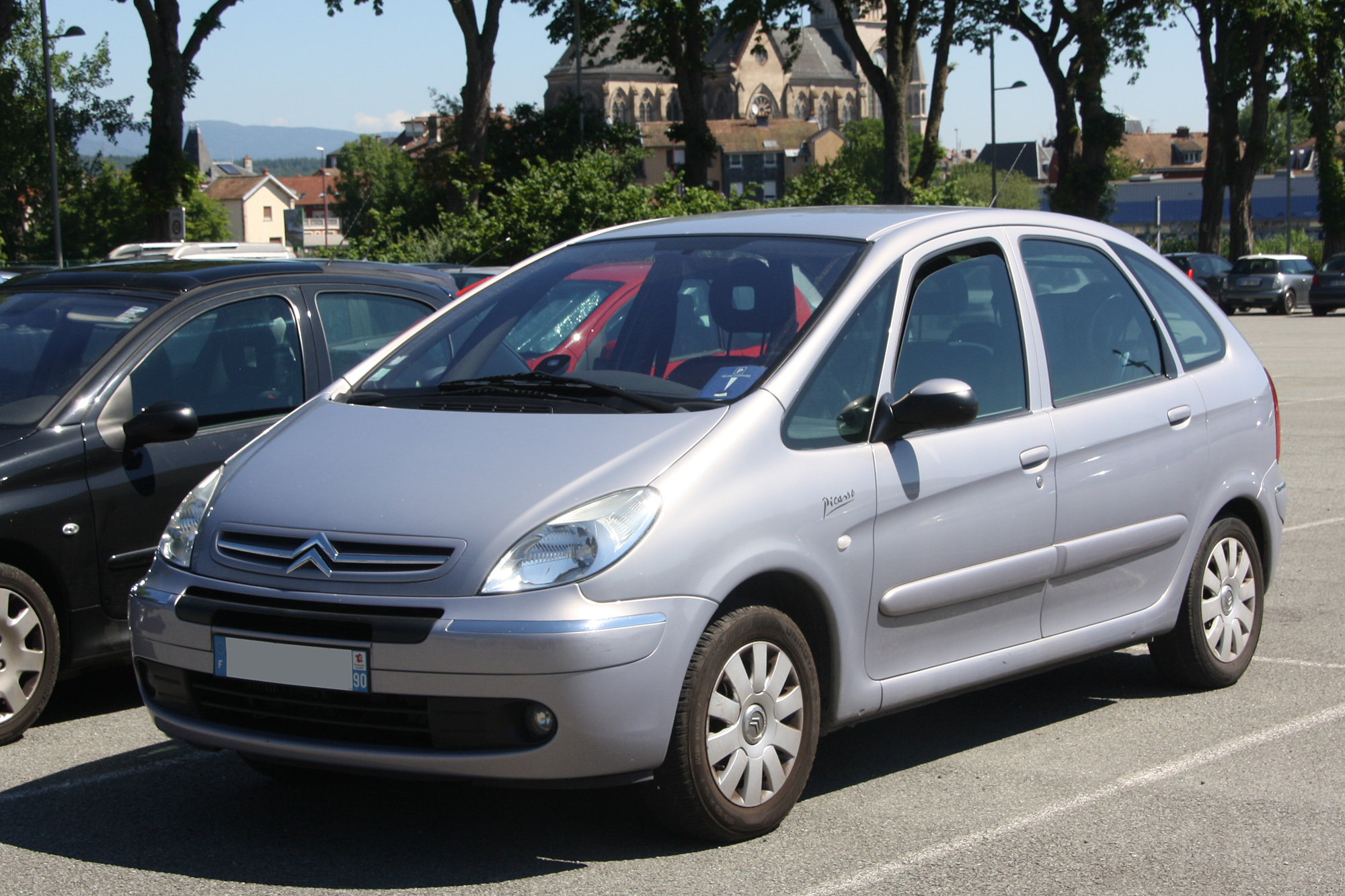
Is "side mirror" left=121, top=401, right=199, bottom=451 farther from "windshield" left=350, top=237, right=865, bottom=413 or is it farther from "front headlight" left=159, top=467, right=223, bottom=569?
"front headlight" left=159, top=467, right=223, bottom=569

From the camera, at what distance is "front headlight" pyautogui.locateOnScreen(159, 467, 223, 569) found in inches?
163

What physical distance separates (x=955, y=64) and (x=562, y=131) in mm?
20739

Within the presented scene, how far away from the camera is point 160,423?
18.2ft

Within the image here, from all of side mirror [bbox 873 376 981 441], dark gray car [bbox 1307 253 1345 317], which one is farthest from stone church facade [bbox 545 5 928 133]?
side mirror [bbox 873 376 981 441]

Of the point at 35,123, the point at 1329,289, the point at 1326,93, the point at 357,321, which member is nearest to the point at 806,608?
the point at 357,321

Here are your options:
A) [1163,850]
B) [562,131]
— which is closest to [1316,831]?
[1163,850]

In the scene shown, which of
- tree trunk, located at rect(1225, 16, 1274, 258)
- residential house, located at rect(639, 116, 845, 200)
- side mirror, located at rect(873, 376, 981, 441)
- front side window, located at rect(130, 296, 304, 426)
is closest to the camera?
side mirror, located at rect(873, 376, 981, 441)

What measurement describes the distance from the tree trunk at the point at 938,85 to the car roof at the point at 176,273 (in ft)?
119

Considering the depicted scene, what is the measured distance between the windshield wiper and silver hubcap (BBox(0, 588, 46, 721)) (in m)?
1.76

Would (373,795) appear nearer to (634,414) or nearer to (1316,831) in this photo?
(634,414)

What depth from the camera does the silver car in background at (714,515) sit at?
146 inches

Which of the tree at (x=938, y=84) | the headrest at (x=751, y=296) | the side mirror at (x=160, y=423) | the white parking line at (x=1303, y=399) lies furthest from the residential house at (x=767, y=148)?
the headrest at (x=751, y=296)

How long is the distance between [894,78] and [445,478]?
110ft

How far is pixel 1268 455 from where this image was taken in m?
5.96
